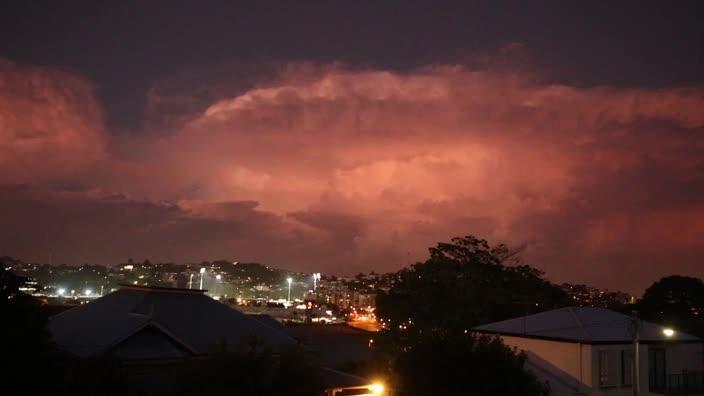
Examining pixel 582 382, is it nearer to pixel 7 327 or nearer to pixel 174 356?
pixel 174 356

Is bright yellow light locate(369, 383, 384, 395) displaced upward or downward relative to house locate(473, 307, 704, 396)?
downward

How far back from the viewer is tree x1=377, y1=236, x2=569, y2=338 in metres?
45.6

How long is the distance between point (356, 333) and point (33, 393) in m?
36.5

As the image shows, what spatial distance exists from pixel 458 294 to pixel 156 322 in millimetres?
25886

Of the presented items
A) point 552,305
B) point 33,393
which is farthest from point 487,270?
point 33,393

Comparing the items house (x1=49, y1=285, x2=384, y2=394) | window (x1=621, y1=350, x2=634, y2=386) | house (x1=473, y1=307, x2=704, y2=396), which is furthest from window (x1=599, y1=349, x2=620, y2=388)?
house (x1=49, y1=285, x2=384, y2=394)

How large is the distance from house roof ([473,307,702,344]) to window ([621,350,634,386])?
598 mm

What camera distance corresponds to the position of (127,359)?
78.6 feet

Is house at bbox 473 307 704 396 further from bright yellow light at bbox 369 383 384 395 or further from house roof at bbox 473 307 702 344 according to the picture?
bright yellow light at bbox 369 383 384 395

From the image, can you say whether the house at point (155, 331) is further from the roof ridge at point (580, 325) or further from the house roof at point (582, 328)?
Answer: the roof ridge at point (580, 325)

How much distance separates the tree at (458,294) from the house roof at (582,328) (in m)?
9.69

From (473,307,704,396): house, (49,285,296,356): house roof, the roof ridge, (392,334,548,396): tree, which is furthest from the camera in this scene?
the roof ridge

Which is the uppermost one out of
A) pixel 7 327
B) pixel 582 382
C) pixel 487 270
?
pixel 487 270

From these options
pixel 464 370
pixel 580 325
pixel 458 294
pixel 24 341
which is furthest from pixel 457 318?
pixel 24 341
